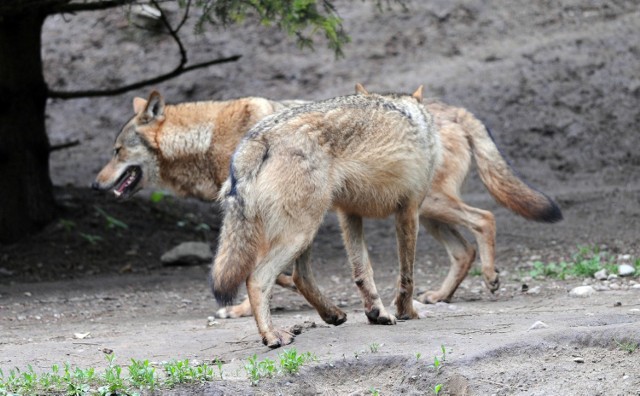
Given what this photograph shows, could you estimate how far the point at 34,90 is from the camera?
1046 cm

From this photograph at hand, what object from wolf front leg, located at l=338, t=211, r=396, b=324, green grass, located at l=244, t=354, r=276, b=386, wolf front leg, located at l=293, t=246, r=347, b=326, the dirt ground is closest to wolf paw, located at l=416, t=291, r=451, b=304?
the dirt ground

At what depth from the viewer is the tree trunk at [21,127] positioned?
1023 cm

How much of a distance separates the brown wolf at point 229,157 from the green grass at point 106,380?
9.40ft

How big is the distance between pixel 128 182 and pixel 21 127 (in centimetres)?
203

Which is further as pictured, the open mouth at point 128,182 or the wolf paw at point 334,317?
the open mouth at point 128,182

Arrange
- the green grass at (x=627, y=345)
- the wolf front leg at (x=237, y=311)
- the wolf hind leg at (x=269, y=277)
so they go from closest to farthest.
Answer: the green grass at (x=627, y=345)
the wolf hind leg at (x=269, y=277)
the wolf front leg at (x=237, y=311)

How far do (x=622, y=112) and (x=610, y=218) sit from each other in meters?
2.74

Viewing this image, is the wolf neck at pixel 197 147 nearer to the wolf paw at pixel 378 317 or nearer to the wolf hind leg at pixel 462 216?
the wolf hind leg at pixel 462 216

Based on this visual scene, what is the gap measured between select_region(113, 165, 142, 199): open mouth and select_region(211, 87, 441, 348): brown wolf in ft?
9.16

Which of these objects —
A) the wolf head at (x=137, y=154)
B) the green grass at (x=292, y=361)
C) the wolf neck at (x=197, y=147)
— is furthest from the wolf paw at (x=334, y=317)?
the wolf head at (x=137, y=154)

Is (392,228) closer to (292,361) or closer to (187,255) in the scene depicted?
(187,255)

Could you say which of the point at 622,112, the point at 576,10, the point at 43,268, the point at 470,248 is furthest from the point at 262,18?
the point at 576,10

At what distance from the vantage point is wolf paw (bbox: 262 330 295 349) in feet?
19.2

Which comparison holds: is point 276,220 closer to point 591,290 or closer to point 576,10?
point 591,290
